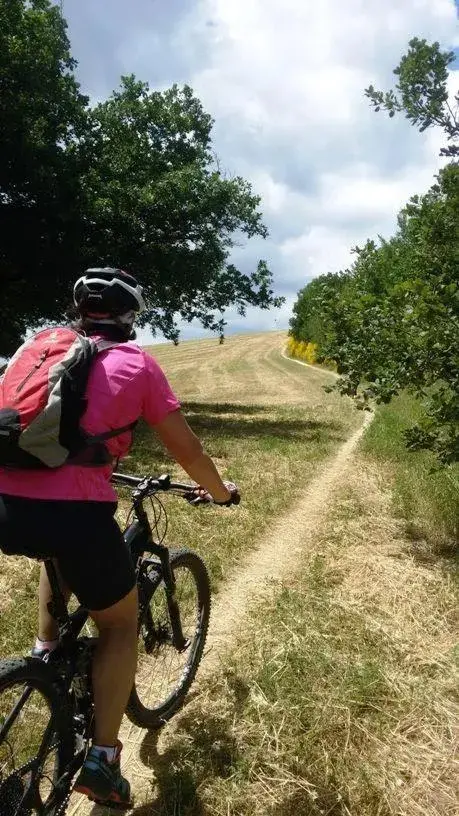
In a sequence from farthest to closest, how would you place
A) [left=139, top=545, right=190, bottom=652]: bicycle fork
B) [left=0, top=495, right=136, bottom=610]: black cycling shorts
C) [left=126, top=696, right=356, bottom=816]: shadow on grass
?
[left=139, top=545, right=190, bottom=652]: bicycle fork, [left=126, top=696, right=356, bottom=816]: shadow on grass, [left=0, top=495, right=136, bottom=610]: black cycling shorts

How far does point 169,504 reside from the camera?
7.96m

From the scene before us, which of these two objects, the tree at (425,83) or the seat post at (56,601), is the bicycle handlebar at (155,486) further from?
the tree at (425,83)

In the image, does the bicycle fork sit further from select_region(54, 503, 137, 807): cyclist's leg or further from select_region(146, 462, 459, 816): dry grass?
select_region(54, 503, 137, 807): cyclist's leg

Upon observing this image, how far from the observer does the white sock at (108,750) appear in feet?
8.99

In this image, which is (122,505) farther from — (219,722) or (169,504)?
(219,722)

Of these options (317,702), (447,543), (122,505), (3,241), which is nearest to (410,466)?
(447,543)

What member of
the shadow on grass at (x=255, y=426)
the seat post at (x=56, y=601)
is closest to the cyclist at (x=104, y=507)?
the seat post at (x=56, y=601)

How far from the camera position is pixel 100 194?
16.7 m

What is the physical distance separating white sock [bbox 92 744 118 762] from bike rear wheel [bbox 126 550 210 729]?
0.74m

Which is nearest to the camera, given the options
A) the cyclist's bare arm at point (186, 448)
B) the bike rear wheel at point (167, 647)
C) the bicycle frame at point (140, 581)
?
the cyclist's bare arm at point (186, 448)

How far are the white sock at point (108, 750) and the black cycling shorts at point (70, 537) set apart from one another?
0.79 m

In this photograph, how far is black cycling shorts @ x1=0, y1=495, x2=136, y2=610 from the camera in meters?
2.39

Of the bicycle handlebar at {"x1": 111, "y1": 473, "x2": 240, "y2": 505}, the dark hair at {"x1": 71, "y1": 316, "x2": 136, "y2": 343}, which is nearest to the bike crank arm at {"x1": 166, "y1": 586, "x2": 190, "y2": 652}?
the bicycle handlebar at {"x1": 111, "y1": 473, "x2": 240, "y2": 505}

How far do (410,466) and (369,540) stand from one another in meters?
3.11
